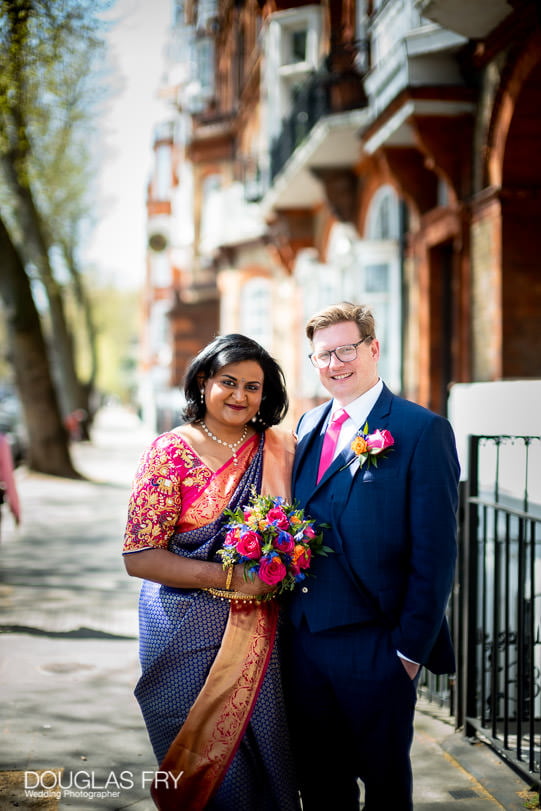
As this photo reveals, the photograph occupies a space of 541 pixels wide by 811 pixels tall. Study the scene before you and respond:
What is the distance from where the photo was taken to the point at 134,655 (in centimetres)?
628

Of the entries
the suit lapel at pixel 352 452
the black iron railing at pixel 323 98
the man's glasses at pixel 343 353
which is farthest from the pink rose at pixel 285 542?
the black iron railing at pixel 323 98

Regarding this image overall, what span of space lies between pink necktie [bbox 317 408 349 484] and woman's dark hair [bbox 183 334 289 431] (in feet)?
1.11

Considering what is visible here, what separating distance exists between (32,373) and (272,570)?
50.5ft

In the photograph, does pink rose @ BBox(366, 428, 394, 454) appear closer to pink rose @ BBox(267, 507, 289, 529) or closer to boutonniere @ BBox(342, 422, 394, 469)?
boutonniere @ BBox(342, 422, 394, 469)

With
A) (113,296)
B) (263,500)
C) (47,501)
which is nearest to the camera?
(263,500)

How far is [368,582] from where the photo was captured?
3.05 metres

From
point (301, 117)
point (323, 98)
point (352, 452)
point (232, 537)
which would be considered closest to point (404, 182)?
point (323, 98)

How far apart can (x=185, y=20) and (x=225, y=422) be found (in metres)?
39.6

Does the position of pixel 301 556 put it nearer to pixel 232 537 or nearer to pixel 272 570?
pixel 272 570

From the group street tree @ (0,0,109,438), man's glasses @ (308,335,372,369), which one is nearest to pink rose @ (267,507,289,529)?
man's glasses @ (308,335,372,369)

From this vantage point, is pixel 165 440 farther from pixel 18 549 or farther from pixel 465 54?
pixel 465 54

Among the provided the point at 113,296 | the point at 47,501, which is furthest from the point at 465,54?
the point at 113,296

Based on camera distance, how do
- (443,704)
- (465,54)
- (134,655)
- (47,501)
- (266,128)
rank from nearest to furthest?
1. (443,704)
2. (134,655)
3. (465,54)
4. (47,501)
5. (266,128)

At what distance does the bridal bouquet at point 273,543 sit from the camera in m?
3.03
